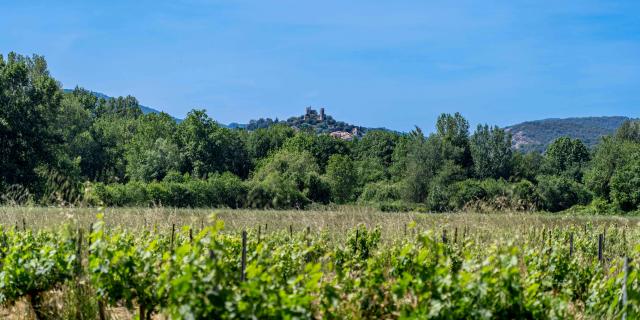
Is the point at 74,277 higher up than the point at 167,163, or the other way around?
the point at 167,163

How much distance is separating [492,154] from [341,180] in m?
21.7

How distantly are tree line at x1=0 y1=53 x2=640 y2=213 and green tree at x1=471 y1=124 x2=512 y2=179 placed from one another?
119 millimetres

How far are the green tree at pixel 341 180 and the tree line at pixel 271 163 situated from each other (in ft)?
0.36

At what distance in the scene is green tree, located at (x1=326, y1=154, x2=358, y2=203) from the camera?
50.2 meters

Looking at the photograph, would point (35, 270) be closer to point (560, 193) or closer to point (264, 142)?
point (560, 193)

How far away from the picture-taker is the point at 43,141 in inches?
1278

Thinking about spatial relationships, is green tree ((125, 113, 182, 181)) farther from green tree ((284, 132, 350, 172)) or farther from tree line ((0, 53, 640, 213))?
green tree ((284, 132, 350, 172))

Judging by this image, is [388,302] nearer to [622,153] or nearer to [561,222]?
[561,222]

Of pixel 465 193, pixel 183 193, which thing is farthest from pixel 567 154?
pixel 183 193

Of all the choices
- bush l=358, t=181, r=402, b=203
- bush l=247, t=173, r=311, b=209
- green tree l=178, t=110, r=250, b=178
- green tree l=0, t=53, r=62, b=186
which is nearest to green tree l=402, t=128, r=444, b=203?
bush l=358, t=181, r=402, b=203

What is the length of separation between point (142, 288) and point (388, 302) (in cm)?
193

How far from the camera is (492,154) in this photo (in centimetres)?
6575

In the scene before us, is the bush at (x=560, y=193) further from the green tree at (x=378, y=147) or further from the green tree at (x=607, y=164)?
the green tree at (x=378, y=147)

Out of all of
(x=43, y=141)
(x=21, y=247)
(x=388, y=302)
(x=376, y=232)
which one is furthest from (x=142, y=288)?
(x=43, y=141)
